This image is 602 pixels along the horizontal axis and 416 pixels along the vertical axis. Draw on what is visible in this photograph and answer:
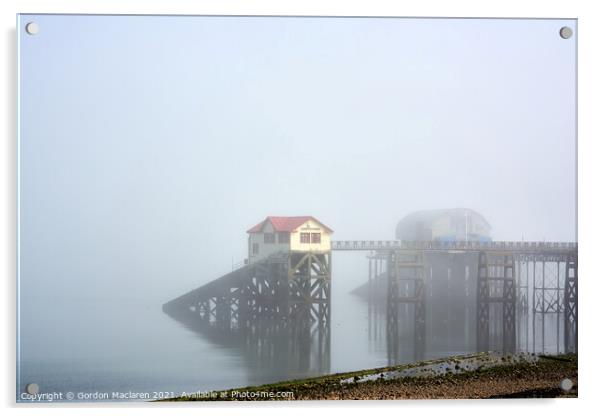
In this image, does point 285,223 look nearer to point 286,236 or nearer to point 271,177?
point 286,236

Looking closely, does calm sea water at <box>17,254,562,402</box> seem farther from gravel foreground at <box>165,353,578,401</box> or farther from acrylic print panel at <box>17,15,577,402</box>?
gravel foreground at <box>165,353,578,401</box>

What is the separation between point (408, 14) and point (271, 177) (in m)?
2.35

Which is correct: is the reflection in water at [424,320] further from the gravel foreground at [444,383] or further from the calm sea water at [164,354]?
the gravel foreground at [444,383]

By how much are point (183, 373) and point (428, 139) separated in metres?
3.81

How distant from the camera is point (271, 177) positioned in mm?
10523

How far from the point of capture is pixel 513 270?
11859 millimetres

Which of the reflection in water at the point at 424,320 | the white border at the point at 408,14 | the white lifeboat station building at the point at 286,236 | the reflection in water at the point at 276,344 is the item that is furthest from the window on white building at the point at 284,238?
the white border at the point at 408,14

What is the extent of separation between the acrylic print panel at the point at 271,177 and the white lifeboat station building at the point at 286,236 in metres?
0.02

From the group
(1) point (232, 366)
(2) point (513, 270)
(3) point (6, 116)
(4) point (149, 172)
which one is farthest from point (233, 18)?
(2) point (513, 270)

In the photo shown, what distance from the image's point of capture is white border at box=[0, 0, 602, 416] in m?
9.87

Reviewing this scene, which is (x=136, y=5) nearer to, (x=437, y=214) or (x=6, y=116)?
(x=6, y=116)

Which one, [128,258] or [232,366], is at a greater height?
[128,258]

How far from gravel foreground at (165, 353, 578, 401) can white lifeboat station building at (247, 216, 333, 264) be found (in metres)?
1.47

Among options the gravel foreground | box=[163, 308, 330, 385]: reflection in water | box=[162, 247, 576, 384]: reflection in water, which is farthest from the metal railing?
the gravel foreground
